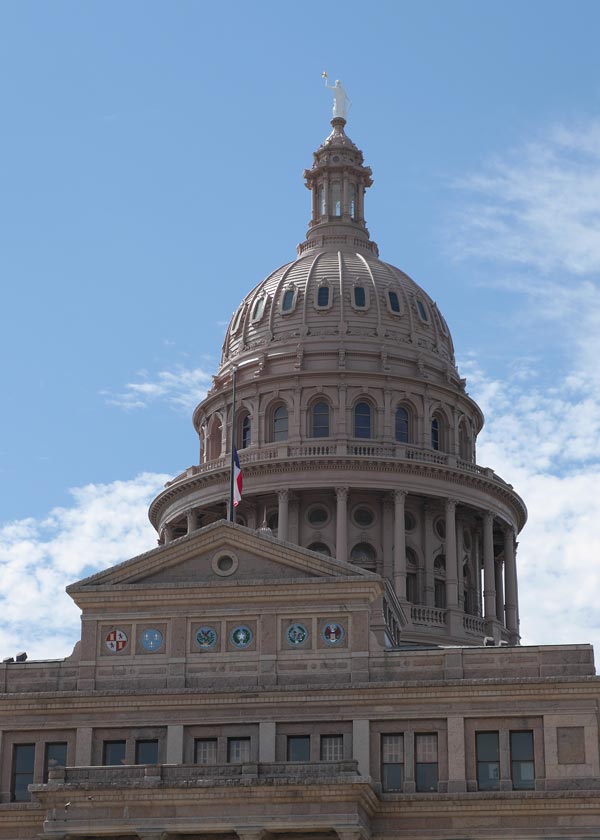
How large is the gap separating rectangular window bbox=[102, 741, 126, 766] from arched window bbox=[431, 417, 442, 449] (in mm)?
41246

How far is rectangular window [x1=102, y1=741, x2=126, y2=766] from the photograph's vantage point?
61719 mm

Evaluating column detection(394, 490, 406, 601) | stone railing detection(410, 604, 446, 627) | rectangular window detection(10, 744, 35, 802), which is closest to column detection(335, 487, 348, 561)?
column detection(394, 490, 406, 601)

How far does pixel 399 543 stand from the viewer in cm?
9362

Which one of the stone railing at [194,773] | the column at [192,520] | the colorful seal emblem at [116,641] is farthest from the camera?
the column at [192,520]

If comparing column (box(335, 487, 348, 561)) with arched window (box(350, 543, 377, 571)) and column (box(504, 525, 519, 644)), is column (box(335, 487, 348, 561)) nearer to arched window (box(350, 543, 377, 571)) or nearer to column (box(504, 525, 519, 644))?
arched window (box(350, 543, 377, 571))

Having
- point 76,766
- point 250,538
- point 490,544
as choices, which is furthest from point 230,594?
point 490,544

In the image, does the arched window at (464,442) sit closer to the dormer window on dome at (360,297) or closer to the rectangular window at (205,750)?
the dormer window on dome at (360,297)

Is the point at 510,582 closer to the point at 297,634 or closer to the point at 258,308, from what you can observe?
the point at 258,308

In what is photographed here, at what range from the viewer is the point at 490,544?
→ 97.9 m

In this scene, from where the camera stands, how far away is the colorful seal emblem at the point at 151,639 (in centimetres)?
6281

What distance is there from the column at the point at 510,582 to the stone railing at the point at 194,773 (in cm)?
4092

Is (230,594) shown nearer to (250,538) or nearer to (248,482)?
(250,538)

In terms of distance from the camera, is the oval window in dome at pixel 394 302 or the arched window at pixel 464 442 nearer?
the arched window at pixel 464 442

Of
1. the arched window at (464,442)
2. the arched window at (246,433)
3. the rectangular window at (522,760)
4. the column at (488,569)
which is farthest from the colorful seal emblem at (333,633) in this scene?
the arched window at (464,442)
